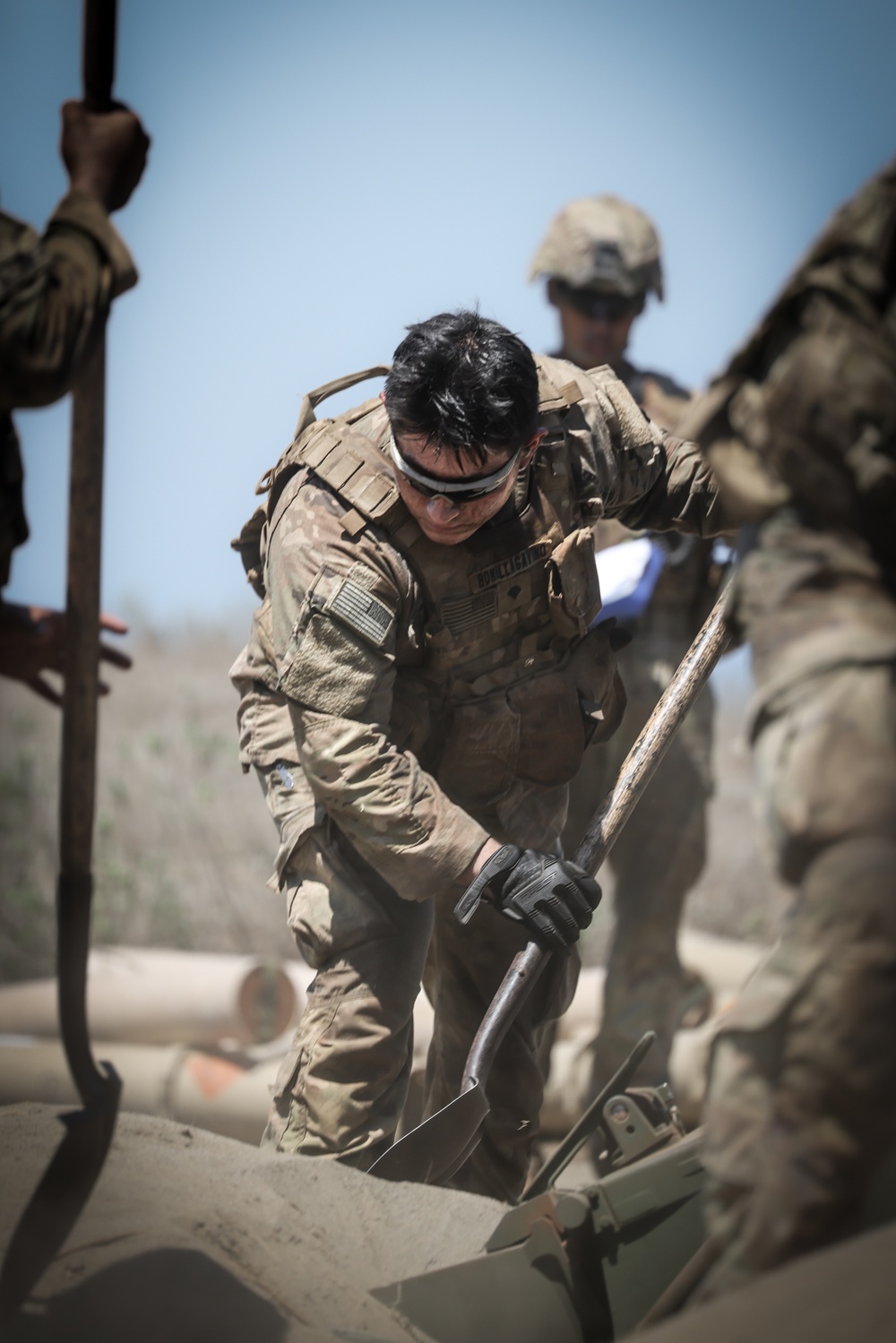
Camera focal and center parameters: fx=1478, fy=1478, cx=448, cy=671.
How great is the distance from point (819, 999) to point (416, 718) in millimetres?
1794

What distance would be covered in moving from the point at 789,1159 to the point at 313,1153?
1.69 metres

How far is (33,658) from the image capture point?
14.2ft

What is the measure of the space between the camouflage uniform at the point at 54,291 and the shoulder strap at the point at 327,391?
4.17 ft

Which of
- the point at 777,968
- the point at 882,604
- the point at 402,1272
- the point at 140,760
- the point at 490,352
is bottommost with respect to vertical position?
the point at 140,760

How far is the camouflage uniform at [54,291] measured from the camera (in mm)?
2387

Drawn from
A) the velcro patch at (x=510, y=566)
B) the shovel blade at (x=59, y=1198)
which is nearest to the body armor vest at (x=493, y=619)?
the velcro patch at (x=510, y=566)

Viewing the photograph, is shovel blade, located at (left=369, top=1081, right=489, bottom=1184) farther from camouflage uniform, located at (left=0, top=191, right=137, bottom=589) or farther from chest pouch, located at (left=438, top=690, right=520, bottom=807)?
camouflage uniform, located at (left=0, top=191, right=137, bottom=589)

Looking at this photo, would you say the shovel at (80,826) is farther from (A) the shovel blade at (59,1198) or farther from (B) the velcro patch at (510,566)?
(B) the velcro patch at (510,566)

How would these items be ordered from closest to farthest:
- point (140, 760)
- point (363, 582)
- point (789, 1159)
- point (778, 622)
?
point (789, 1159) → point (778, 622) → point (363, 582) → point (140, 760)

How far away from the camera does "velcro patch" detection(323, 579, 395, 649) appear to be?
332 centimetres

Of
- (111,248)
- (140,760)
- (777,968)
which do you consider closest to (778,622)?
(777,968)

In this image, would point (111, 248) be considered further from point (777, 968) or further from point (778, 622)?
point (777, 968)

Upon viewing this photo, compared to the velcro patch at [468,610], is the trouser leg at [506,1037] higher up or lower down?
lower down

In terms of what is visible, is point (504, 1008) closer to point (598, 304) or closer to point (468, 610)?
point (468, 610)
